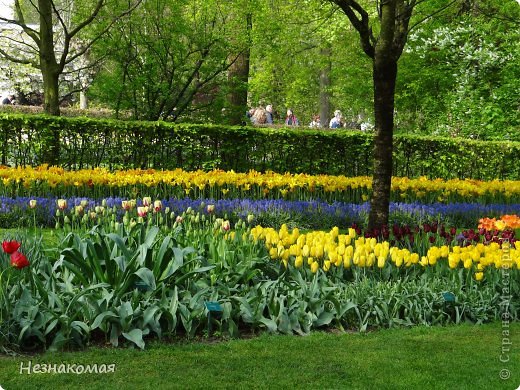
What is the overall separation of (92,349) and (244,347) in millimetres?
872

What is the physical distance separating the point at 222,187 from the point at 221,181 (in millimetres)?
322

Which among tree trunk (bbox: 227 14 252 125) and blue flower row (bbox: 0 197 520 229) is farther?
tree trunk (bbox: 227 14 252 125)

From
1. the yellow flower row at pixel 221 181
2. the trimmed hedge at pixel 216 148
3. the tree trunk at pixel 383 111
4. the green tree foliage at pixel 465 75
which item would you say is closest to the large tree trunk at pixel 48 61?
the trimmed hedge at pixel 216 148

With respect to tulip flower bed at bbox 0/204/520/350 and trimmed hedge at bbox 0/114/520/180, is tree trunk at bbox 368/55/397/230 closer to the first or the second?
tulip flower bed at bbox 0/204/520/350

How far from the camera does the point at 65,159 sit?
10922 millimetres

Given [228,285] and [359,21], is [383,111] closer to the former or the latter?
[359,21]

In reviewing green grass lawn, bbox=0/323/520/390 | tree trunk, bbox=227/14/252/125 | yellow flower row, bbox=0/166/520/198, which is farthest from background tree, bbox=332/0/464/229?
tree trunk, bbox=227/14/252/125

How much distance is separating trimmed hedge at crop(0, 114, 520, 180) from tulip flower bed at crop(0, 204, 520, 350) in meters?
5.82

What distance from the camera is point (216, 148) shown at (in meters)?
11.6

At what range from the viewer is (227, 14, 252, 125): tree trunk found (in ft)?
48.1

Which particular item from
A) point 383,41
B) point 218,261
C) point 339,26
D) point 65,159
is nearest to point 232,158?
point 65,159

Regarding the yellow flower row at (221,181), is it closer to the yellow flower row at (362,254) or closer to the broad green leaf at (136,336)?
the yellow flower row at (362,254)

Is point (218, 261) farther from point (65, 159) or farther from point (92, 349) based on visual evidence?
point (65, 159)

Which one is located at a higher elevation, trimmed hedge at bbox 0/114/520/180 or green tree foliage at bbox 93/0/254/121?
green tree foliage at bbox 93/0/254/121
